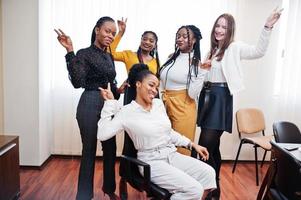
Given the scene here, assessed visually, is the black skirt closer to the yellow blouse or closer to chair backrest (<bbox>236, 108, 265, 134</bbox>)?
the yellow blouse

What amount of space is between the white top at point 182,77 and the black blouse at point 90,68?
480 millimetres

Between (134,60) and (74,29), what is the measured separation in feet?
4.19

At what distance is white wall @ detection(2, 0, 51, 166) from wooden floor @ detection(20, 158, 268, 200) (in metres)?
0.24

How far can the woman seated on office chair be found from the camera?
1.91 meters

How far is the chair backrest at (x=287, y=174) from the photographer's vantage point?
1738 mm

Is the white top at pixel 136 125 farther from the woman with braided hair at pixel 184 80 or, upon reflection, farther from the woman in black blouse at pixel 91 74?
the woman with braided hair at pixel 184 80

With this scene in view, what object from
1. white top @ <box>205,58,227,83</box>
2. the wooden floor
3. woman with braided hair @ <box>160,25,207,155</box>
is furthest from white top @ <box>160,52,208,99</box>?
the wooden floor

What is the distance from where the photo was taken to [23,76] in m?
3.29

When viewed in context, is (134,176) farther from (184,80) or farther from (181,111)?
(184,80)

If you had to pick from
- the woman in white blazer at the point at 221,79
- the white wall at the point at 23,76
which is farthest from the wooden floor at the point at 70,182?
the woman in white blazer at the point at 221,79

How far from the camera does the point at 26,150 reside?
3.40 metres

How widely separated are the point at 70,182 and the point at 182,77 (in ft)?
5.47

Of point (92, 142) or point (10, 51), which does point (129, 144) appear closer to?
point (92, 142)

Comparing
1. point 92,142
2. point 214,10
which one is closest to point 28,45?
point 92,142
